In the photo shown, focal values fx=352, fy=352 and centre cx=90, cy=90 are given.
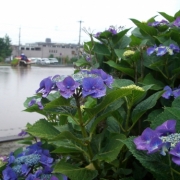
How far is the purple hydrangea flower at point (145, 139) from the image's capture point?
0.75m

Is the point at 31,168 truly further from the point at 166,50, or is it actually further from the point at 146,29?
the point at 146,29

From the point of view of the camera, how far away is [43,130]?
95cm

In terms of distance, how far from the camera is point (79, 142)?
3.01ft

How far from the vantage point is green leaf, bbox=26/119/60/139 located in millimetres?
932

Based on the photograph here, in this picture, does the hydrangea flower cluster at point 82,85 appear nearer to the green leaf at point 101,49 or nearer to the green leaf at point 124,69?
the green leaf at point 124,69

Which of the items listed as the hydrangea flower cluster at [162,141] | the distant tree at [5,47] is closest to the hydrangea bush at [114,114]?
the hydrangea flower cluster at [162,141]

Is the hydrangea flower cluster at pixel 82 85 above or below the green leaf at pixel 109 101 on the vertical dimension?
above

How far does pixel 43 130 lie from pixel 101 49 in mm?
650

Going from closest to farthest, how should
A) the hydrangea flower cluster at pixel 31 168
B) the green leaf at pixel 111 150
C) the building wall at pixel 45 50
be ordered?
the green leaf at pixel 111 150, the hydrangea flower cluster at pixel 31 168, the building wall at pixel 45 50

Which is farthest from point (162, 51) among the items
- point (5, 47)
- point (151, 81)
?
point (5, 47)

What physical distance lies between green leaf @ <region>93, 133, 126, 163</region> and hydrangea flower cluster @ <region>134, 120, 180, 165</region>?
5.2 inches

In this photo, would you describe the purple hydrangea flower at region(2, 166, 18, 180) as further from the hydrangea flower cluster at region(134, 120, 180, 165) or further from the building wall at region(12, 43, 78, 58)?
the building wall at region(12, 43, 78, 58)

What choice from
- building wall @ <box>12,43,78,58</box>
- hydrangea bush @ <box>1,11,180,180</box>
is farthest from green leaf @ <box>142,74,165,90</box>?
building wall @ <box>12,43,78,58</box>

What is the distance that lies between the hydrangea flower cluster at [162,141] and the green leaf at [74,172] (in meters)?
0.22
